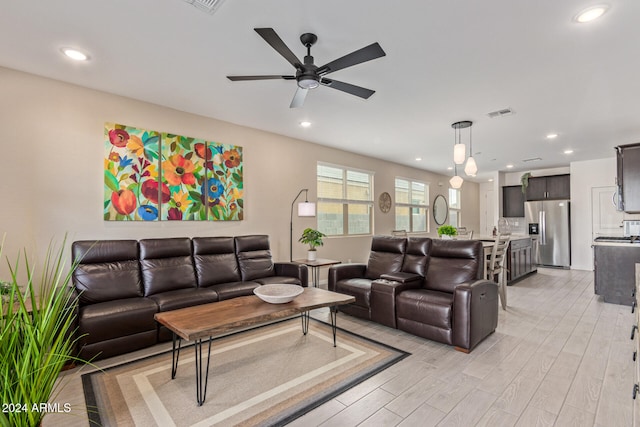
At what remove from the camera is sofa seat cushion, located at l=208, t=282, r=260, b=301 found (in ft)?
11.1

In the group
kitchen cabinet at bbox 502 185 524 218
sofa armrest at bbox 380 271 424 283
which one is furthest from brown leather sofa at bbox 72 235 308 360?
kitchen cabinet at bbox 502 185 524 218

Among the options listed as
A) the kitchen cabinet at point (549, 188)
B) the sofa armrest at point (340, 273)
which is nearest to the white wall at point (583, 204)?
the kitchen cabinet at point (549, 188)

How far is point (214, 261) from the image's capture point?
3.86 meters

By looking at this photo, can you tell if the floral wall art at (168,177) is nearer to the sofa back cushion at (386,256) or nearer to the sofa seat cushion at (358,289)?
the sofa seat cushion at (358,289)

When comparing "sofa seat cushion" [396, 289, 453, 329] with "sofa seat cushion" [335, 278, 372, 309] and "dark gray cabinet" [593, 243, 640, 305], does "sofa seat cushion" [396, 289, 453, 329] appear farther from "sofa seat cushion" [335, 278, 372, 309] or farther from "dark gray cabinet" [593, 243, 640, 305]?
"dark gray cabinet" [593, 243, 640, 305]

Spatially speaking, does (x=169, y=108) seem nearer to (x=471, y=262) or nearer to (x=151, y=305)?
(x=151, y=305)

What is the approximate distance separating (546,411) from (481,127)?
383 cm

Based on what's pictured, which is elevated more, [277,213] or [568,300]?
[277,213]

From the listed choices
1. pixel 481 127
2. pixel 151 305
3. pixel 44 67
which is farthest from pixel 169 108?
pixel 481 127

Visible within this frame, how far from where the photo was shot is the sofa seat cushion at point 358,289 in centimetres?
358

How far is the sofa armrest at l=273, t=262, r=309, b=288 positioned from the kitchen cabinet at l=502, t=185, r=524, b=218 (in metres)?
7.25

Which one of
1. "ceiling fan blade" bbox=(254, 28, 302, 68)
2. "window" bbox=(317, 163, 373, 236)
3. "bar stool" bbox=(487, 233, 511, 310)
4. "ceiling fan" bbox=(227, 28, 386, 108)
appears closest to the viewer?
"ceiling fan blade" bbox=(254, 28, 302, 68)

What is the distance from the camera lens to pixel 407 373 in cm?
248

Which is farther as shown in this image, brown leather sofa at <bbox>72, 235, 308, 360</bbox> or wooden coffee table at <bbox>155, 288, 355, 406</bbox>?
brown leather sofa at <bbox>72, 235, 308, 360</bbox>
